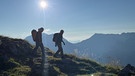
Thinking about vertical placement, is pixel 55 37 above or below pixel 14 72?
above

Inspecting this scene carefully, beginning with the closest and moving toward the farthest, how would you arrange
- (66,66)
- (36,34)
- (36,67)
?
1. (36,67)
2. (66,66)
3. (36,34)

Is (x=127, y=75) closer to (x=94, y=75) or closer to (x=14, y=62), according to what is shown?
(x=94, y=75)

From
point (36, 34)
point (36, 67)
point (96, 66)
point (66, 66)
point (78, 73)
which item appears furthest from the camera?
point (96, 66)

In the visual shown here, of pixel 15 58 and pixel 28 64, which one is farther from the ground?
pixel 15 58

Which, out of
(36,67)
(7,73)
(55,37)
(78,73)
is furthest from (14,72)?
(55,37)

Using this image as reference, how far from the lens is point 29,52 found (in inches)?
1115

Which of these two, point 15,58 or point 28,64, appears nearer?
point 28,64

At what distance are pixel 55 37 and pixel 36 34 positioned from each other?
3.44 m

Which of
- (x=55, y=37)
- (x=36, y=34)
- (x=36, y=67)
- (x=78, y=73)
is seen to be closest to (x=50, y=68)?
(x=36, y=67)

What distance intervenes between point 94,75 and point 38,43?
27.0ft

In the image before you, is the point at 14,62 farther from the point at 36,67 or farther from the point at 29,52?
the point at 29,52

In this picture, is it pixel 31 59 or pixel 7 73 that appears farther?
pixel 31 59

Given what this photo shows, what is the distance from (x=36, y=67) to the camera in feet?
71.6

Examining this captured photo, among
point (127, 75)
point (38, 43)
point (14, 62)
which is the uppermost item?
point (38, 43)
